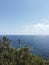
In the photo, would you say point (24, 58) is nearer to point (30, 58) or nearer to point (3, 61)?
point (30, 58)

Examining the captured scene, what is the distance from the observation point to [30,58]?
6594mm

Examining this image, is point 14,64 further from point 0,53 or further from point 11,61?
point 0,53

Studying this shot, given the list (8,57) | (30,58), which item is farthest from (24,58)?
(8,57)

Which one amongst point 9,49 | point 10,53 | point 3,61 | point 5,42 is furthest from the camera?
point 5,42

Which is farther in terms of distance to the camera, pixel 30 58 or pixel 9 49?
pixel 9 49

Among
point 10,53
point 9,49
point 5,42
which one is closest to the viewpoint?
point 10,53

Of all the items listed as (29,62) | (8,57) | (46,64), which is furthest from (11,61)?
(46,64)

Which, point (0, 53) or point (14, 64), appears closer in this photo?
point (14, 64)

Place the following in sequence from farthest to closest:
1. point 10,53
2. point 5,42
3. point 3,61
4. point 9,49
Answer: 1. point 5,42
2. point 9,49
3. point 10,53
4. point 3,61

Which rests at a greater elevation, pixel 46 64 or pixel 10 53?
pixel 10 53

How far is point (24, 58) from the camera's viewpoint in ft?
21.5

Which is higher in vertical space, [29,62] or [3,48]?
[3,48]

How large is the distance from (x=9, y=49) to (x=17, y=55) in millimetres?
777

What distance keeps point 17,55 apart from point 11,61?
342mm
